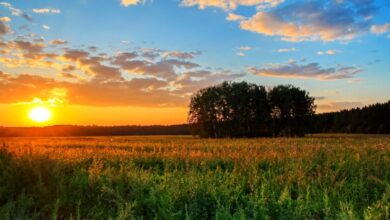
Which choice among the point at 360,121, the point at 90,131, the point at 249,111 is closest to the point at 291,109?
the point at 249,111

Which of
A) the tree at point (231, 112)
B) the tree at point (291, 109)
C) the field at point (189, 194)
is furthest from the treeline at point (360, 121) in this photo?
the field at point (189, 194)

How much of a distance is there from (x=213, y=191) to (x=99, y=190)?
9.49 ft

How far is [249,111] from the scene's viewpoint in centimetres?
8556

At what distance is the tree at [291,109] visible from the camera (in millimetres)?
86188

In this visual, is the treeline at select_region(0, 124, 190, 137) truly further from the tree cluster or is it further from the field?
the field

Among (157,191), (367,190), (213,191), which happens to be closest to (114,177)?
(157,191)

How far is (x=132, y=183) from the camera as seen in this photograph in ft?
34.3

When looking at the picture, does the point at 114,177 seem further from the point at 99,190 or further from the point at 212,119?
the point at 212,119

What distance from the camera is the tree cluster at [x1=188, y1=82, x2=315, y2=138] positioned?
8412 cm

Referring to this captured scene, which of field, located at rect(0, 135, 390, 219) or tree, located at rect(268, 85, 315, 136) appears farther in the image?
tree, located at rect(268, 85, 315, 136)

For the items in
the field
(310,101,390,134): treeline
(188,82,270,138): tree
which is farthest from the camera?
(310,101,390,134): treeline

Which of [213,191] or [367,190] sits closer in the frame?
[213,191]

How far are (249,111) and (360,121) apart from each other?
42510mm

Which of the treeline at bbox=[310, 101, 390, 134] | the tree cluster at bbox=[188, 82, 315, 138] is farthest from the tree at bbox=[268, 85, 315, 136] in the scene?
the treeline at bbox=[310, 101, 390, 134]
